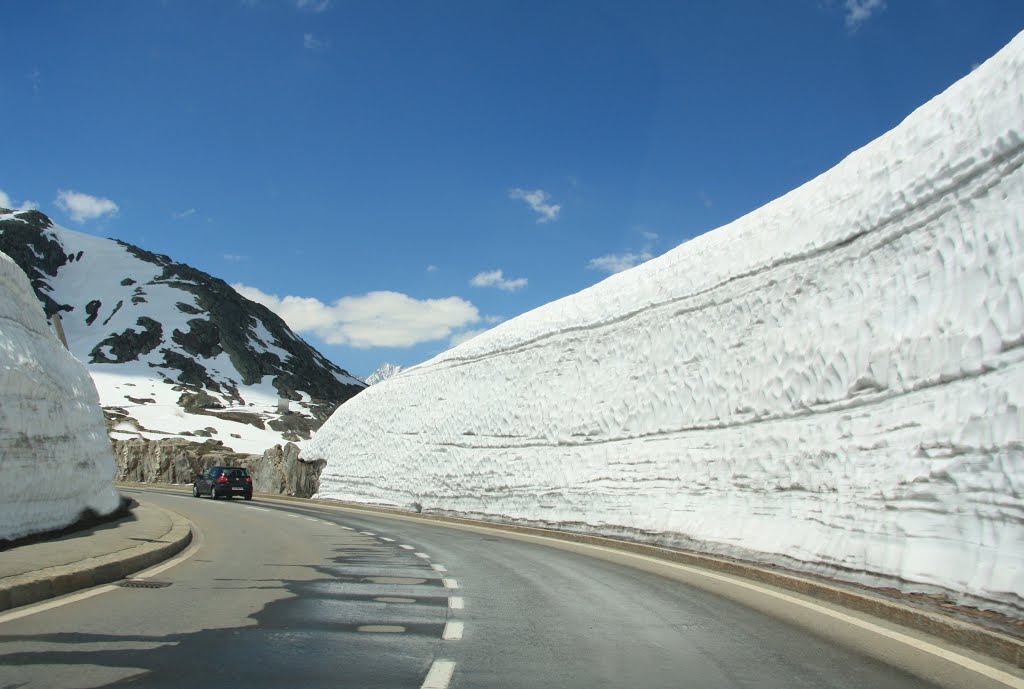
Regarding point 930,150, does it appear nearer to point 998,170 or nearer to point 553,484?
A: point 998,170

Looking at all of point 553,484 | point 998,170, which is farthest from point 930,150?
point 553,484

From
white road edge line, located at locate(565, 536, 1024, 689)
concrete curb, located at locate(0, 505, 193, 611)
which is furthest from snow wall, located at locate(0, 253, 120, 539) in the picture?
white road edge line, located at locate(565, 536, 1024, 689)

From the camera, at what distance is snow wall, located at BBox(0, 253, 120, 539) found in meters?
12.0

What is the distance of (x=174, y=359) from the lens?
157750 mm

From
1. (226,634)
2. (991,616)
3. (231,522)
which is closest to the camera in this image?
(226,634)

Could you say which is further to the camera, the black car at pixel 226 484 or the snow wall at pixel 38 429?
the black car at pixel 226 484

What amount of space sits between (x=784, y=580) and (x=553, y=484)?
12.5m

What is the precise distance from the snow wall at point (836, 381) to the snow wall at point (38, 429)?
438 inches

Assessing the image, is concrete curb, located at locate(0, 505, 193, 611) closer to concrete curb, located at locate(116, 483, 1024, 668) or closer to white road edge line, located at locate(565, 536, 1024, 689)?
white road edge line, located at locate(565, 536, 1024, 689)

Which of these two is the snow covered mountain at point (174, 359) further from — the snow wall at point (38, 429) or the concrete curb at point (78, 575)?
the concrete curb at point (78, 575)

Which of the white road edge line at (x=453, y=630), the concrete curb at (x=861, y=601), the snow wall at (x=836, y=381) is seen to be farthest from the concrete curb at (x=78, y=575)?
the snow wall at (x=836, y=381)

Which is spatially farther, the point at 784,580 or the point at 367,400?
the point at 367,400

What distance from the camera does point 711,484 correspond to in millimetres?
15758

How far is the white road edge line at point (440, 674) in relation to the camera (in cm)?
543
